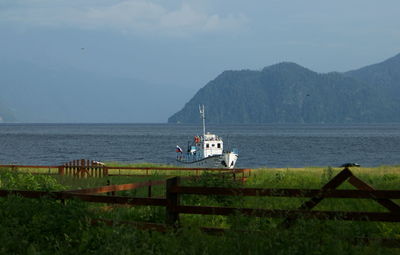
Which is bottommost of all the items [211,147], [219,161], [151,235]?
[219,161]

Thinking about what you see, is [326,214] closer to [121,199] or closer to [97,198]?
[121,199]

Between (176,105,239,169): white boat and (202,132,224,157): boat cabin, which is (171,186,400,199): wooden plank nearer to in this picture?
(176,105,239,169): white boat

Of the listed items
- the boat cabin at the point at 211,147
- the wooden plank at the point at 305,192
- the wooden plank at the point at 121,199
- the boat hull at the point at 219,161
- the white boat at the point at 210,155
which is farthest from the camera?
the boat cabin at the point at 211,147

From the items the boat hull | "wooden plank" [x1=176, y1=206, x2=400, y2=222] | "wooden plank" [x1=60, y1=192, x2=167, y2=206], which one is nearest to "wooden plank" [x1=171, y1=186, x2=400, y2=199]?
"wooden plank" [x1=176, y1=206, x2=400, y2=222]

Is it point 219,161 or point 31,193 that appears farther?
point 219,161

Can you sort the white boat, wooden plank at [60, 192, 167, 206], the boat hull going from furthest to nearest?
the white boat
the boat hull
wooden plank at [60, 192, 167, 206]

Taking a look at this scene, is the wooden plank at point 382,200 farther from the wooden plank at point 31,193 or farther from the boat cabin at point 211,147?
the boat cabin at point 211,147

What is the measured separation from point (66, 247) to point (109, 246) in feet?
5.98

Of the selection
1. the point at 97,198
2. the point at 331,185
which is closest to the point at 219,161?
the point at 97,198

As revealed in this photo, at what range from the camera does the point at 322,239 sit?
8734mm

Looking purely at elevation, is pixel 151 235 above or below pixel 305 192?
below

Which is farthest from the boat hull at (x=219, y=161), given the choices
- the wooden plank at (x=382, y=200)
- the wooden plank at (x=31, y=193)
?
the wooden plank at (x=382, y=200)

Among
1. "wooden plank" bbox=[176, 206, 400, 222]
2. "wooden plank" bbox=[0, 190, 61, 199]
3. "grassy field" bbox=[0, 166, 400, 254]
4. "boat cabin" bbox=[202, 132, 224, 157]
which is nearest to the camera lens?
"grassy field" bbox=[0, 166, 400, 254]

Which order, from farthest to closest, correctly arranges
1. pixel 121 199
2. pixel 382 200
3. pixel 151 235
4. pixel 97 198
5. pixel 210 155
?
pixel 210 155 → pixel 97 198 → pixel 121 199 → pixel 151 235 → pixel 382 200
